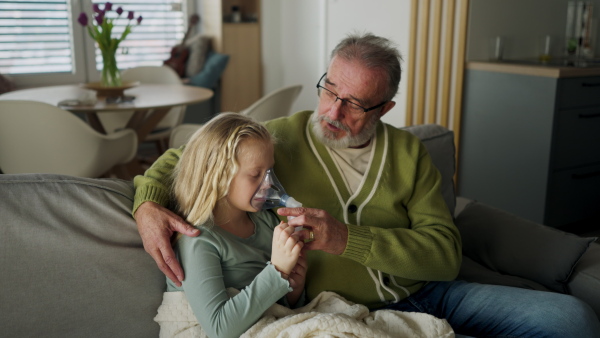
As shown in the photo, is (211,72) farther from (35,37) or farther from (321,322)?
(321,322)

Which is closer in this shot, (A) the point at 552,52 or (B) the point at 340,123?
(B) the point at 340,123

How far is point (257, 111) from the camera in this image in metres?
3.17

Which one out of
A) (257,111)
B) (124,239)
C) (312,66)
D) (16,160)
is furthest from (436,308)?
(312,66)

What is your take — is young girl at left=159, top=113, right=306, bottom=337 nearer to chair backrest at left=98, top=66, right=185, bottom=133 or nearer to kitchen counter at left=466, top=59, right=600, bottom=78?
kitchen counter at left=466, top=59, right=600, bottom=78

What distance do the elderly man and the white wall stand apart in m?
2.13

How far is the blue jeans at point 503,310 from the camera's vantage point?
4.56ft

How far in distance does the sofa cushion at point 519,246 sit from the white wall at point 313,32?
196 centimetres

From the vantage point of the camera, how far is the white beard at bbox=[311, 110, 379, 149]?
159 centimetres

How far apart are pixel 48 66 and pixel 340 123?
3964 mm

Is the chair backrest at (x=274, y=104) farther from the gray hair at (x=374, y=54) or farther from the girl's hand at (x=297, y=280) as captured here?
the girl's hand at (x=297, y=280)

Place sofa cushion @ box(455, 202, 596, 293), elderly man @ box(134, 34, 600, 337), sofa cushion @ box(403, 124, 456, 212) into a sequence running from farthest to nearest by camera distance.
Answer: sofa cushion @ box(403, 124, 456, 212), sofa cushion @ box(455, 202, 596, 293), elderly man @ box(134, 34, 600, 337)

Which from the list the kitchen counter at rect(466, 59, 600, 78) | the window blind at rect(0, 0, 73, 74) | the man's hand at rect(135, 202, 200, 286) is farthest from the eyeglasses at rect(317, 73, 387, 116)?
the window blind at rect(0, 0, 73, 74)

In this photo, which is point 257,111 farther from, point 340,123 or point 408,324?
point 408,324

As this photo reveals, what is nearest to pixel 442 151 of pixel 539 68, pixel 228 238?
pixel 228 238
